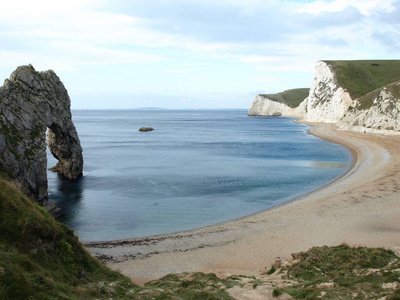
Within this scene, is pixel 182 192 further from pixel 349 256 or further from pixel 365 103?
pixel 365 103

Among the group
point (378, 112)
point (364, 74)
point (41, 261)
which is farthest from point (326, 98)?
point (41, 261)

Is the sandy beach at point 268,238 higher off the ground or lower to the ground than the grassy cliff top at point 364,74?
lower

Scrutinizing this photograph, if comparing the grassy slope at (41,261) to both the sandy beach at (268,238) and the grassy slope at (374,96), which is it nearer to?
the sandy beach at (268,238)

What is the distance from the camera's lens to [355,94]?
124000 mm

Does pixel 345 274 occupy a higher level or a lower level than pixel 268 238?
higher

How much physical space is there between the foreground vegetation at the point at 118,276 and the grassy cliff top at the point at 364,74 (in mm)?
117538

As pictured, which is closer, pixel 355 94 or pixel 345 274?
pixel 345 274

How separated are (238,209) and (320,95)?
12364 centimetres

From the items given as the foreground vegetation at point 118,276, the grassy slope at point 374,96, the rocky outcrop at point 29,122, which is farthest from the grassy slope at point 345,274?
the grassy slope at point 374,96

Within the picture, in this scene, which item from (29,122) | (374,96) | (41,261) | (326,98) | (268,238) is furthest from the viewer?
(326,98)

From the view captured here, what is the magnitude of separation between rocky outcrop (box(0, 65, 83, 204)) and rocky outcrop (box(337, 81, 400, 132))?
70.7 m

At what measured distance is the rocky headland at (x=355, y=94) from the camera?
86.6 meters

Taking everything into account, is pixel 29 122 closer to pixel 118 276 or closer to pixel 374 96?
pixel 118 276

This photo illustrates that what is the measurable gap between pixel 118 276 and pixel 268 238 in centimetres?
1223
